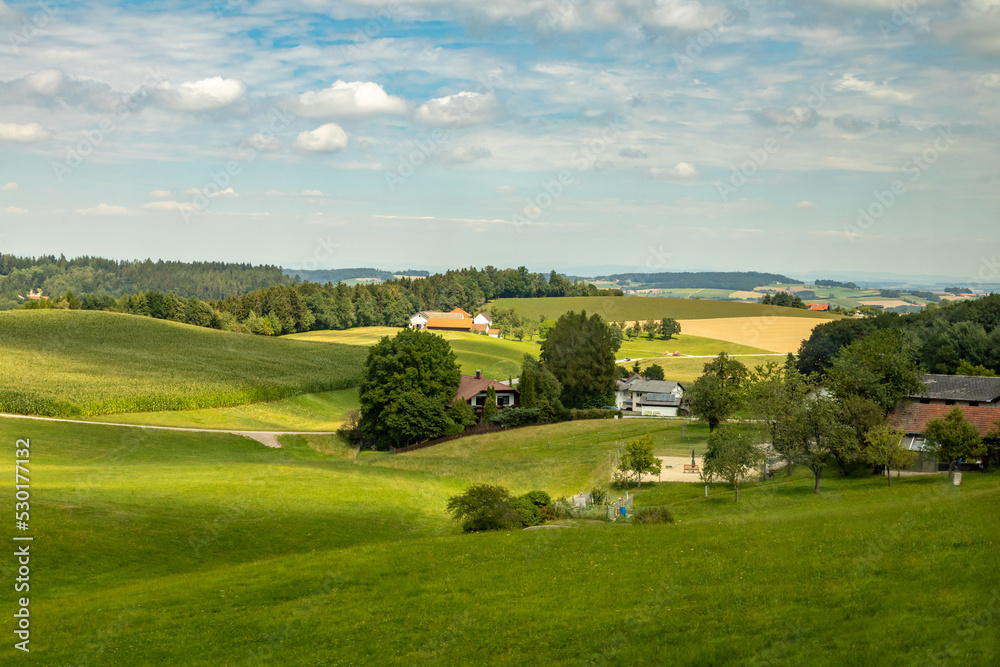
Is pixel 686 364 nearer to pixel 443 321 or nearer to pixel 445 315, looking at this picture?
pixel 443 321

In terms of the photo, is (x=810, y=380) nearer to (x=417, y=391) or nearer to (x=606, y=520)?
(x=606, y=520)

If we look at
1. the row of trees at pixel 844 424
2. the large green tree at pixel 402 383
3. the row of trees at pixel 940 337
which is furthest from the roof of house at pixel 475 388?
the row of trees at pixel 844 424

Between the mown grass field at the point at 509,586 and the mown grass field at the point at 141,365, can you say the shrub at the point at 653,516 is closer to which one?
the mown grass field at the point at 509,586

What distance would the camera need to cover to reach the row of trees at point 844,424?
129 feet

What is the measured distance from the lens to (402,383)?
72.4 meters

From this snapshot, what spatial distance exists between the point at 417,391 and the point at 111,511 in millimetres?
42943

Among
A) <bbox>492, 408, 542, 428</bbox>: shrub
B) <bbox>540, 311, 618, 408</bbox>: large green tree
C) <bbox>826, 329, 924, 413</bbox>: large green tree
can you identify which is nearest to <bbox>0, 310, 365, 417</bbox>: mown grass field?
<bbox>492, 408, 542, 428</bbox>: shrub

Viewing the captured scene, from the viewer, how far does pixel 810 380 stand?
51.3 m

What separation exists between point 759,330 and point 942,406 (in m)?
110

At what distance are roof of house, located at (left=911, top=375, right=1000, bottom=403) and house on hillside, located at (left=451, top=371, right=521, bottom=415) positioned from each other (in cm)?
4157

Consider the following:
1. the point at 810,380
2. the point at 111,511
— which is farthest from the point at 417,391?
the point at 111,511

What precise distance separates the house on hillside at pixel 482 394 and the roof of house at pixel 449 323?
9645cm

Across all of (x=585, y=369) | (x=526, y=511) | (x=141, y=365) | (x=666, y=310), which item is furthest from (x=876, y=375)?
(x=666, y=310)

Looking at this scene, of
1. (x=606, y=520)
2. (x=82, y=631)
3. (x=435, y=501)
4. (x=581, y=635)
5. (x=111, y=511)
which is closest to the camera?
(x=581, y=635)
